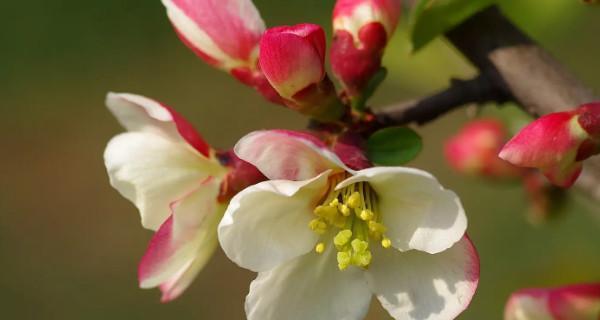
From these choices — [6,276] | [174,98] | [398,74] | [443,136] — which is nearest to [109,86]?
[174,98]

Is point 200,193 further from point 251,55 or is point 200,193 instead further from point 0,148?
point 0,148

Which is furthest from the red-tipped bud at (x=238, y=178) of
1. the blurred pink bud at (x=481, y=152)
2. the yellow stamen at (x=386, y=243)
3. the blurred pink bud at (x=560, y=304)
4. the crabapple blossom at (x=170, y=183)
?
the blurred pink bud at (x=481, y=152)

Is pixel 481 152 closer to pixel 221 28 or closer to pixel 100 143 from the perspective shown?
pixel 221 28

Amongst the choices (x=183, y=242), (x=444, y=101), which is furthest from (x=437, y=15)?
(x=183, y=242)

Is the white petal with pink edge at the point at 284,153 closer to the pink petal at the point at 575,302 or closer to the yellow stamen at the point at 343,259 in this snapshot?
the yellow stamen at the point at 343,259

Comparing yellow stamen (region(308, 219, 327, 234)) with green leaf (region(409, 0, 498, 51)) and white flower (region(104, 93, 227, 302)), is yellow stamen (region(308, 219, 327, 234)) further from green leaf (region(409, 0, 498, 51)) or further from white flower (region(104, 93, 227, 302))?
green leaf (region(409, 0, 498, 51))
